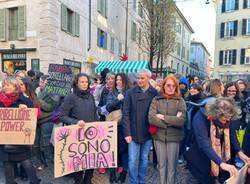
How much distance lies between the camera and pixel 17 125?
370cm

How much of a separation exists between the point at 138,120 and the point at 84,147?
34.2 inches

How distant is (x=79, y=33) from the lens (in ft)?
56.0

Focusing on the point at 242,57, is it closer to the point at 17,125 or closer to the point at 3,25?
the point at 3,25

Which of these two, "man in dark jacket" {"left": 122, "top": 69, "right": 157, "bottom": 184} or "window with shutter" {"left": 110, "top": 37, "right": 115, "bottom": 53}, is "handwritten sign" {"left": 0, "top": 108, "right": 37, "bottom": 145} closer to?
"man in dark jacket" {"left": 122, "top": 69, "right": 157, "bottom": 184}

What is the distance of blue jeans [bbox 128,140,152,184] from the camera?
12.5 feet

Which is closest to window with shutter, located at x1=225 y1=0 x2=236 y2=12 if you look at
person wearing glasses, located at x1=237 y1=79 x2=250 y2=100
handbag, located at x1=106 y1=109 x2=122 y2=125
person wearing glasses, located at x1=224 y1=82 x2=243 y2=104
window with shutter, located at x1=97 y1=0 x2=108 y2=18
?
window with shutter, located at x1=97 y1=0 x2=108 y2=18

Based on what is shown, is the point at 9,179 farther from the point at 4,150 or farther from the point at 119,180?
the point at 119,180

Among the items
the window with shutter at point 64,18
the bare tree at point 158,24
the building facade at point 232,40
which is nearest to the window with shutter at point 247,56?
the building facade at point 232,40

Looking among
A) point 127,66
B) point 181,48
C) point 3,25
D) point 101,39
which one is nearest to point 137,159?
point 127,66

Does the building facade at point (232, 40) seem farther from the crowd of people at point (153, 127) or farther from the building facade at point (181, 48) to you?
the crowd of people at point (153, 127)

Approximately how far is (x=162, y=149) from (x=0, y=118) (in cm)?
230

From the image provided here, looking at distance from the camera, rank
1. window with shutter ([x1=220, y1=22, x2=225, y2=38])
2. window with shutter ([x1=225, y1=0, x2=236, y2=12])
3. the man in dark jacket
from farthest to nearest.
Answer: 1. window with shutter ([x1=220, y1=22, x2=225, y2=38])
2. window with shutter ([x1=225, y1=0, x2=236, y2=12])
3. the man in dark jacket

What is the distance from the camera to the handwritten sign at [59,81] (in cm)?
511

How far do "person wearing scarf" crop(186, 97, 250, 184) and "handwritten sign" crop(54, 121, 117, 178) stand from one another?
127 cm
